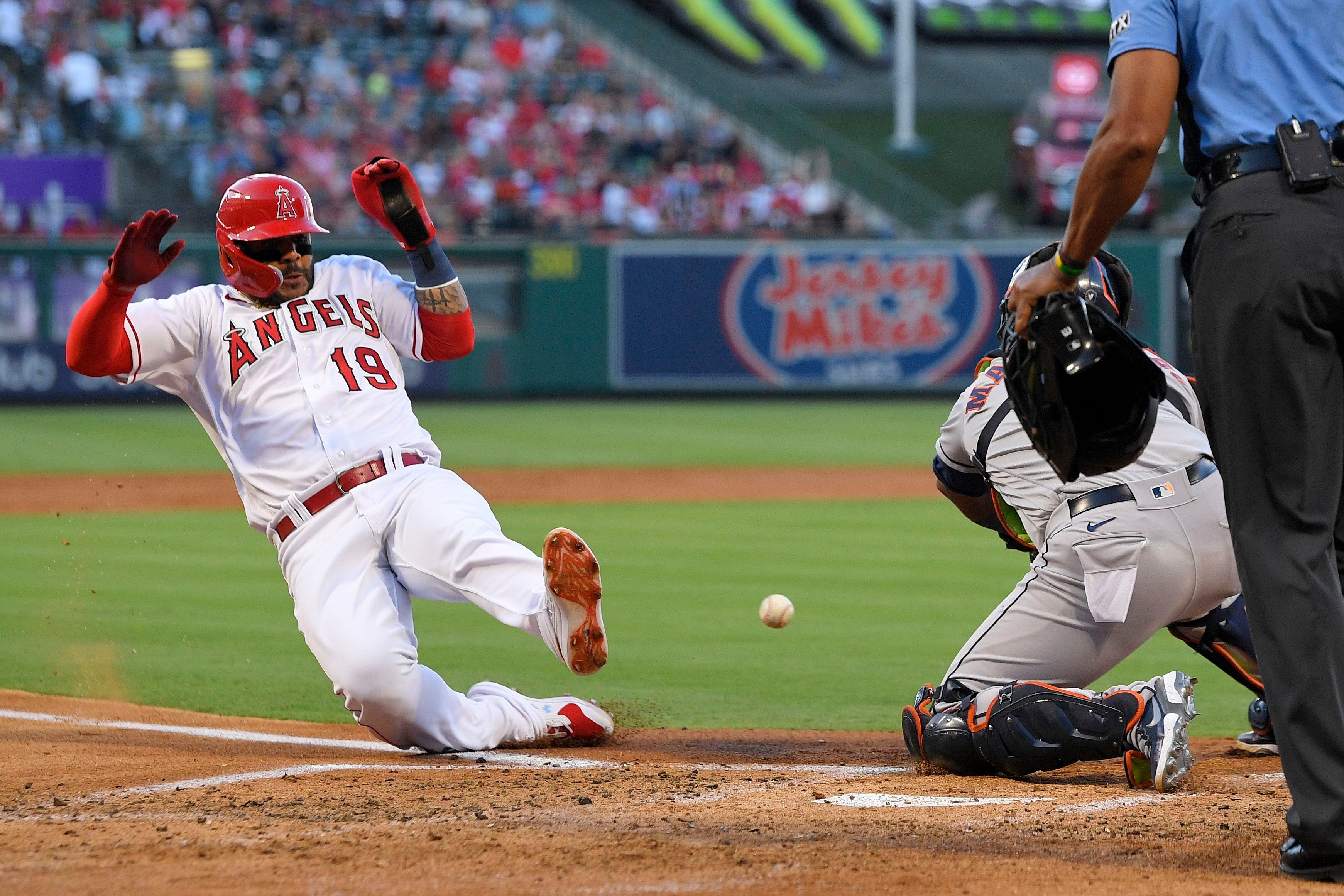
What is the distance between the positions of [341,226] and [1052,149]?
12.3m

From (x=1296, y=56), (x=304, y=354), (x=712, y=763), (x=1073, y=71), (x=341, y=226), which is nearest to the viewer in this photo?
(x=1296, y=56)

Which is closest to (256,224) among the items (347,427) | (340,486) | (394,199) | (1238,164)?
(394,199)

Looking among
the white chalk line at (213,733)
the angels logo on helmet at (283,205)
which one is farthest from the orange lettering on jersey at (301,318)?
the white chalk line at (213,733)

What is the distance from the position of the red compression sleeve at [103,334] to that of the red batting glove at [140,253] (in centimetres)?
2

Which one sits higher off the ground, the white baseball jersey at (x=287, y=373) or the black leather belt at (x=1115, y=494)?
the white baseball jersey at (x=287, y=373)

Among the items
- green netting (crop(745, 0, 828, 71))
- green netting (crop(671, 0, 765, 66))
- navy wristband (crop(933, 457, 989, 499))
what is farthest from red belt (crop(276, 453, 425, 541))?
green netting (crop(745, 0, 828, 71))

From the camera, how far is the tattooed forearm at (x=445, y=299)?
15.3 feet

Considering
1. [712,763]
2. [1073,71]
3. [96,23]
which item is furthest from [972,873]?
[1073,71]

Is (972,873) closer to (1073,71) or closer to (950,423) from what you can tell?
(950,423)

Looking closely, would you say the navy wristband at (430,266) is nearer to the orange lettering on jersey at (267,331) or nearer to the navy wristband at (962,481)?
the orange lettering on jersey at (267,331)

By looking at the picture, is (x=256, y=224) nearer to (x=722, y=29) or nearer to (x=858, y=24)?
(x=722, y=29)

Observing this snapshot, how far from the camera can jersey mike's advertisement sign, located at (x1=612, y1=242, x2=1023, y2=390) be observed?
65.0 ft

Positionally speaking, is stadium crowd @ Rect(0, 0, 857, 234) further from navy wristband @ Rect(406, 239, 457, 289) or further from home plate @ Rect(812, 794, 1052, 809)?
home plate @ Rect(812, 794, 1052, 809)

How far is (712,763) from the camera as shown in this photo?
13.8 feet
